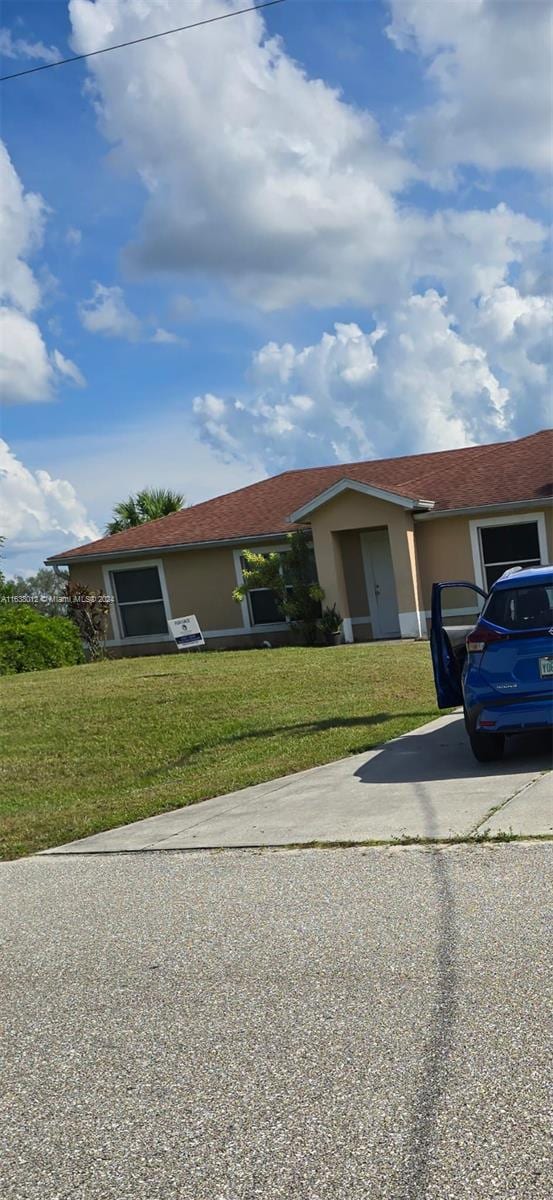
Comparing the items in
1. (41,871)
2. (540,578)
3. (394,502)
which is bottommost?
(41,871)

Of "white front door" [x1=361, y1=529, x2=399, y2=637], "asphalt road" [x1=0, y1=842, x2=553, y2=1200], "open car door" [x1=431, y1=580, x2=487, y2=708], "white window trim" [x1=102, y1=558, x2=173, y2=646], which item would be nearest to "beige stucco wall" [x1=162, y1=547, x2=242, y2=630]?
"white window trim" [x1=102, y1=558, x2=173, y2=646]

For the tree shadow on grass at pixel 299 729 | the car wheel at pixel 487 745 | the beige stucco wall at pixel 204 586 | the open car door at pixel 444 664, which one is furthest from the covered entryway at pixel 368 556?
the car wheel at pixel 487 745

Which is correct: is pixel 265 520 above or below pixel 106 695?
above

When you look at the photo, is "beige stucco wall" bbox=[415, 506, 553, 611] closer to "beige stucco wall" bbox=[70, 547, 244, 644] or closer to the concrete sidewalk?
"beige stucco wall" bbox=[70, 547, 244, 644]

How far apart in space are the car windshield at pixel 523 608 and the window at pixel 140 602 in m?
17.5

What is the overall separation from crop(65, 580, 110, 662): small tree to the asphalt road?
1905 cm

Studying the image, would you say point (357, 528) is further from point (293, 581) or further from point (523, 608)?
point (523, 608)

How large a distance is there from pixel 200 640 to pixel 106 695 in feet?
17.9

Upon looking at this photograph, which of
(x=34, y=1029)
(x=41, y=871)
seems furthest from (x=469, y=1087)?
(x=41, y=871)

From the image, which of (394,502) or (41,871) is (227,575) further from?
(41,871)

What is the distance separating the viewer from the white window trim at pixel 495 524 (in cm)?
2228

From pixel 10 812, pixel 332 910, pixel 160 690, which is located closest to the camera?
pixel 332 910

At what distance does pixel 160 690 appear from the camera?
1552 cm

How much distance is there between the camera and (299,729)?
1258cm
